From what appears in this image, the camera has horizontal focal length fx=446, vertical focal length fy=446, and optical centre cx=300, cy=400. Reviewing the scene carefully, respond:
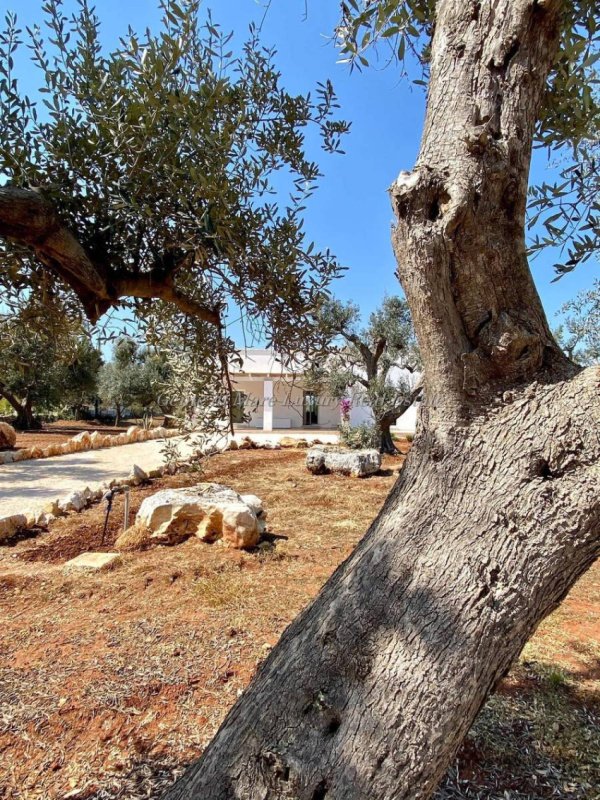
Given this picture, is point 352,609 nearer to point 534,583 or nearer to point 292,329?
point 534,583

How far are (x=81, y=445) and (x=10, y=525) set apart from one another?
9774 mm

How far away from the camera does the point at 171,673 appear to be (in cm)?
279

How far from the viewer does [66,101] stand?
1904mm

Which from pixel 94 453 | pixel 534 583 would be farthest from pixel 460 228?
pixel 94 453

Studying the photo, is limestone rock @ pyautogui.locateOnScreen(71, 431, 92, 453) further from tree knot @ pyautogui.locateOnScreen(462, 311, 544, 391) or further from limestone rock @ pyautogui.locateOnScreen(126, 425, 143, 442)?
tree knot @ pyautogui.locateOnScreen(462, 311, 544, 391)

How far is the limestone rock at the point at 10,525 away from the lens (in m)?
5.64

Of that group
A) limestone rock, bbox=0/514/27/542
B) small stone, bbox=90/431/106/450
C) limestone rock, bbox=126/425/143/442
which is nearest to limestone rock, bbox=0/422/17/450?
small stone, bbox=90/431/106/450

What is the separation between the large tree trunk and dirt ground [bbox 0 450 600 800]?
46.2 inches

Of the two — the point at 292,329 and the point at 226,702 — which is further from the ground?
the point at 292,329

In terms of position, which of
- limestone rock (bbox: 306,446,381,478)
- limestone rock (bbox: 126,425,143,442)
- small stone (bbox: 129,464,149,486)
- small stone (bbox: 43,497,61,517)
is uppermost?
limestone rock (bbox: 126,425,143,442)

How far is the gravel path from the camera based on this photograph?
7.73 meters

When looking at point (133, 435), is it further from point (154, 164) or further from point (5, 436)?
point (154, 164)

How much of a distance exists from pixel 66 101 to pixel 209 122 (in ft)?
2.23

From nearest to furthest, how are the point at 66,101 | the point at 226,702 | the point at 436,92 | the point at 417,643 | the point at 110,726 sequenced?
the point at 417,643 → the point at 436,92 → the point at 66,101 → the point at 110,726 → the point at 226,702
